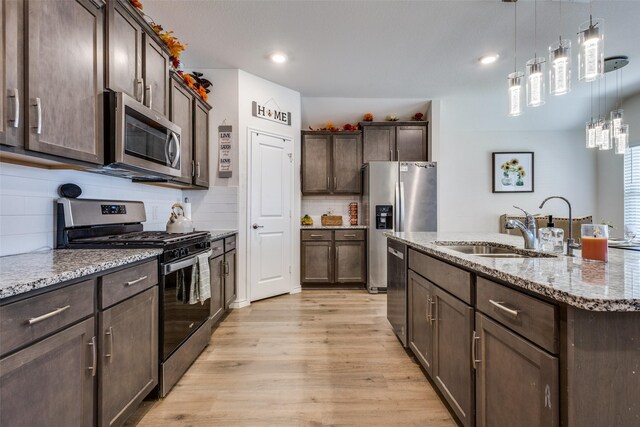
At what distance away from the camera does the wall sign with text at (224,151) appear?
3.51m

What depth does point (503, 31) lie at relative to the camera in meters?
2.79

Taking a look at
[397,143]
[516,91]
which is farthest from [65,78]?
[397,143]

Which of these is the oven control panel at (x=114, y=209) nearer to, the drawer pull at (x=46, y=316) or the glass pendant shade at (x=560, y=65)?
the drawer pull at (x=46, y=316)

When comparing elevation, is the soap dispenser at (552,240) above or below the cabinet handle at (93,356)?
above

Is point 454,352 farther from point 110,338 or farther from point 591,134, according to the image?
point 591,134

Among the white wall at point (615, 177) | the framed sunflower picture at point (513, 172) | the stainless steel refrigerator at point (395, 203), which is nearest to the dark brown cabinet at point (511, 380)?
the stainless steel refrigerator at point (395, 203)

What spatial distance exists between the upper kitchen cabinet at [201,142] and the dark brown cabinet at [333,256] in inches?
62.9

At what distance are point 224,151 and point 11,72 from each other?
239 cm

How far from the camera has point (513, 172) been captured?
523cm

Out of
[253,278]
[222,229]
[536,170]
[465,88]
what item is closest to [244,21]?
[222,229]

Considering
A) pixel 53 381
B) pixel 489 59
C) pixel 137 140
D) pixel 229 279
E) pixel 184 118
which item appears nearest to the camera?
pixel 53 381

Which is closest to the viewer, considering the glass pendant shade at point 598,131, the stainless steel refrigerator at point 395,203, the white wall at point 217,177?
the glass pendant shade at point 598,131

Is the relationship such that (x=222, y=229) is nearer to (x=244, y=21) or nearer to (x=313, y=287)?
(x=313, y=287)

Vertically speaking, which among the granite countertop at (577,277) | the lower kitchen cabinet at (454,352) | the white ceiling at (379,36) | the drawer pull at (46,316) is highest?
the white ceiling at (379,36)
